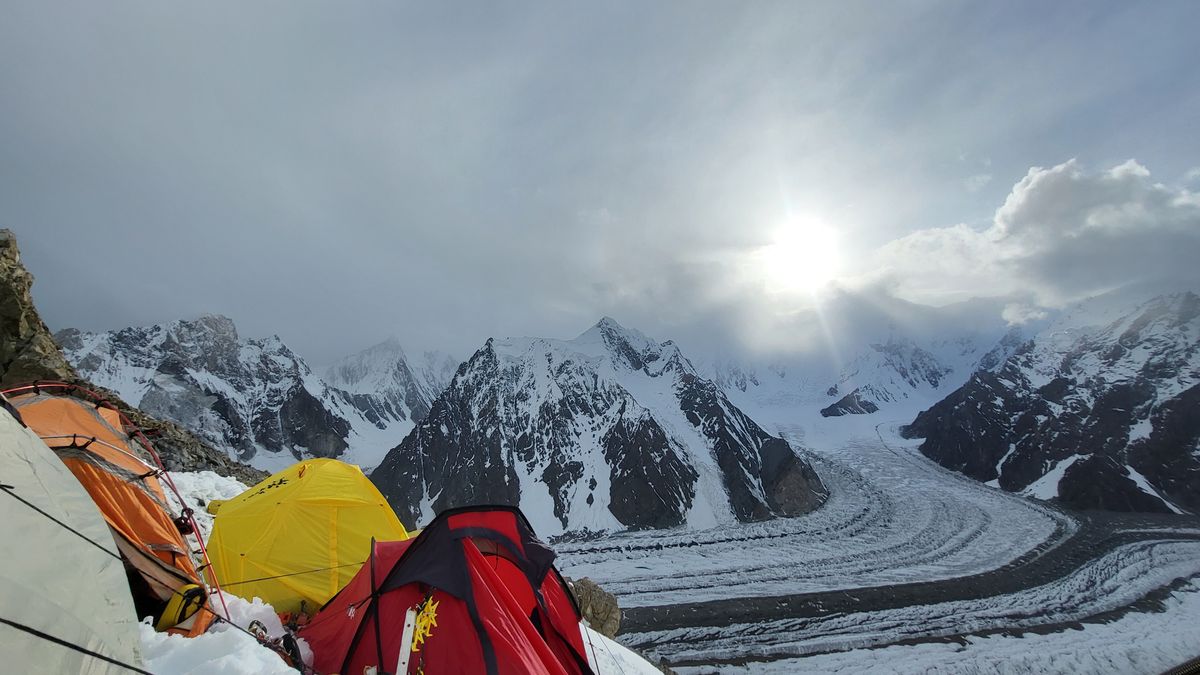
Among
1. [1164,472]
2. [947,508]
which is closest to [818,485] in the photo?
[947,508]

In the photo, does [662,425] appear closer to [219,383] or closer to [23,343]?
→ [23,343]

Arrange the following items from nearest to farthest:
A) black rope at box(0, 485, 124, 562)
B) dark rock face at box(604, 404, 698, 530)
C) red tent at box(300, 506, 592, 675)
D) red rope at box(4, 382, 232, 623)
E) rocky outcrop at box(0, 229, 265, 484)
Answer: black rope at box(0, 485, 124, 562), red tent at box(300, 506, 592, 675), red rope at box(4, 382, 232, 623), rocky outcrop at box(0, 229, 265, 484), dark rock face at box(604, 404, 698, 530)

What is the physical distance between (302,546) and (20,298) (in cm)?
1703

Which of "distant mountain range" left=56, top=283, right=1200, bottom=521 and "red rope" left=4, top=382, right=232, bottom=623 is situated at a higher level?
"distant mountain range" left=56, top=283, right=1200, bottom=521

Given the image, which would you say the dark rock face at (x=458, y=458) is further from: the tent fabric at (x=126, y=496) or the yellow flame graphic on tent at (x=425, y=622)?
the yellow flame graphic on tent at (x=425, y=622)

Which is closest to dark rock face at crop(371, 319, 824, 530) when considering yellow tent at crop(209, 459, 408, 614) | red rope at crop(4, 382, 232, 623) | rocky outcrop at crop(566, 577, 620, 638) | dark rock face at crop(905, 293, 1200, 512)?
dark rock face at crop(905, 293, 1200, 512)

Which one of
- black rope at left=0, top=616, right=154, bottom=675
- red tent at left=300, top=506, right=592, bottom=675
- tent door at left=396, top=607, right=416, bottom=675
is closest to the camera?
black rope at left=0, top=616, right=154, bottom=675

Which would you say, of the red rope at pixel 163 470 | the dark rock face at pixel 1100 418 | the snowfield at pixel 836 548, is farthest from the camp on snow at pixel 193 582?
the dark rock face at pixel 1100 418

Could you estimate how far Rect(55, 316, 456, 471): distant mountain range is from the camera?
125 m

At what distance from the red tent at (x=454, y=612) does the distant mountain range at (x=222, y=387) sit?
146 meters

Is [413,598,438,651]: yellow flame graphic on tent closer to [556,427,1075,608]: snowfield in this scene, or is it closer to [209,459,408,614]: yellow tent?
[209,459,408,614]: yellow tent

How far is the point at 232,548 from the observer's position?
9.91 meters

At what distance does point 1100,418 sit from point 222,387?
220 meters

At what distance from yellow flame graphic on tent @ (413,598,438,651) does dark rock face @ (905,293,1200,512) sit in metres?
A: 121
